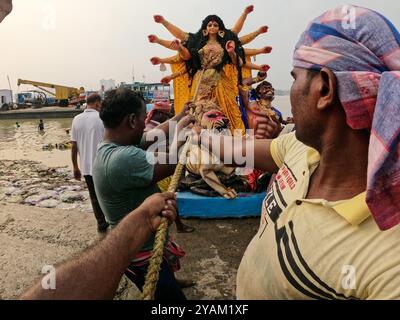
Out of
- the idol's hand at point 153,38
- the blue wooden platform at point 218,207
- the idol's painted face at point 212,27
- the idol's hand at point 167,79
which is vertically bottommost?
the blue wooden platform at point 218,207

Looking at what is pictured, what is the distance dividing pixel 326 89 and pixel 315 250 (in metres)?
0.56

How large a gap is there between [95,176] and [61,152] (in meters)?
11.9

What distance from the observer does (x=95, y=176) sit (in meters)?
2.19

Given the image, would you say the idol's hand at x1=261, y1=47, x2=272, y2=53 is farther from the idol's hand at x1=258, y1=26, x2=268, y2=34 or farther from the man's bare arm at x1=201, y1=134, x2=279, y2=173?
the man's bare arm at x1=201, y1=134, x2=279, y2=173

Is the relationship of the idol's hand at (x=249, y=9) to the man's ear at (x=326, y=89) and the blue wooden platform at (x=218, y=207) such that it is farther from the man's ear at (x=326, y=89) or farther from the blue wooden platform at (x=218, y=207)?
the man's ear at (x=326, y=89)

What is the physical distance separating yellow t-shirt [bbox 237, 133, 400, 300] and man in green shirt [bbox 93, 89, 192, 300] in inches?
32.1

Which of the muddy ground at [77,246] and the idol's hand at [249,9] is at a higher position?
the idol's hand at [249,9]

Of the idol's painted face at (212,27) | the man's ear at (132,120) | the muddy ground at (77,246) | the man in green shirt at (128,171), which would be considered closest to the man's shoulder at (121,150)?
the man in green shirt at (128,171)

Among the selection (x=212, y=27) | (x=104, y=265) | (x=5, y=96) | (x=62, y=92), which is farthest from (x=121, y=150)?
(x=5, y=96)

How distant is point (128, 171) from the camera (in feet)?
6.59

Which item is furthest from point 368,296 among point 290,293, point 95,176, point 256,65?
point 256,65

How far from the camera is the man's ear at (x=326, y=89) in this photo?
3.56 feet

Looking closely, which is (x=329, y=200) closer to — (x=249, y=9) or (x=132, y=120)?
(x=132, y=120)

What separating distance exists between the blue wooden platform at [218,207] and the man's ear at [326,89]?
12.3 ft
